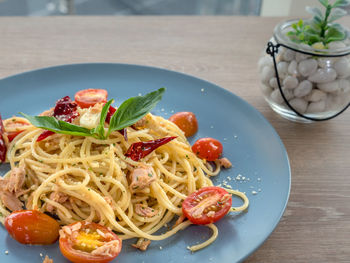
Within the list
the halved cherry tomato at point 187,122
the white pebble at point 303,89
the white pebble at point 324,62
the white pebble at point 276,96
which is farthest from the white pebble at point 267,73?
the halved cherry tomato at point 187,122

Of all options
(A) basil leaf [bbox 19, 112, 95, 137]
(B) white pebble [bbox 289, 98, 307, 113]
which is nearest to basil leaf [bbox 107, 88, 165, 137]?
(A) basil leaf [bbox 19, 112, 95, 137]

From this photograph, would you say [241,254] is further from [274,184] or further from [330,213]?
[330,213]

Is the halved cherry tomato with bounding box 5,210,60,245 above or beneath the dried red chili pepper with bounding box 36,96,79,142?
beneath

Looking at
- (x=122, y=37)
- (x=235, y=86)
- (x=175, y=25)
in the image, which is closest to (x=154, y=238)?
(x=235, y=86)

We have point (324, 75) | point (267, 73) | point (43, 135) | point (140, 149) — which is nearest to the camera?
point (140, 149)

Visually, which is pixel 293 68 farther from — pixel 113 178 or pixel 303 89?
pixel 113 178

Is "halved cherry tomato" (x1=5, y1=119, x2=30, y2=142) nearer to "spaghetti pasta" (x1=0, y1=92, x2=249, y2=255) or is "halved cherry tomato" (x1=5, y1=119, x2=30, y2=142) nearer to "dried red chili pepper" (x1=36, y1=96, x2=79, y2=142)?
→ "spaghetti pasta" (x1=0, y1=92, x2=249, y2=255)

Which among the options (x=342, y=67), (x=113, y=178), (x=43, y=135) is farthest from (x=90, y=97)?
(x=342, y=67)
